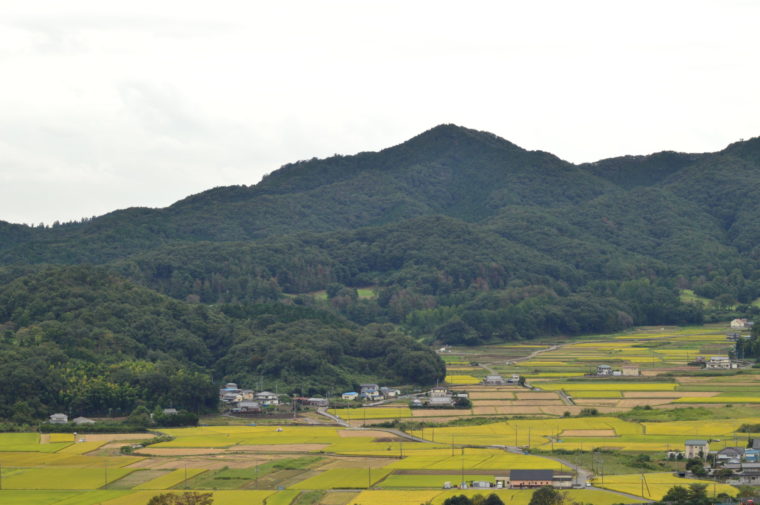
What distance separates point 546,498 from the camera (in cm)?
4959

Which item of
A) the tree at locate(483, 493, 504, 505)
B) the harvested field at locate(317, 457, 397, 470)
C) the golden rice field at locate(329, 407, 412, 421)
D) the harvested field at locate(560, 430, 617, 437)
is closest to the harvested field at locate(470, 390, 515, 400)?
the golden rice field at locate(329, 407, 412, 421)

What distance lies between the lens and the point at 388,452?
65.8 m

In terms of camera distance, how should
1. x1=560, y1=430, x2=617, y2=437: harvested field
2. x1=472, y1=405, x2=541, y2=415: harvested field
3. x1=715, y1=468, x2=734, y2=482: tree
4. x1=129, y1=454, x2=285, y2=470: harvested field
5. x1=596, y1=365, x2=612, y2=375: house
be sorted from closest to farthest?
x1=715, y1=468, x2=734, y2=482: tree → x1=129, y1=454, x2=285, y2=470: harvested field → x1=560, y1=430, x2=617, y2=437: harvested field → x1=472, y1=405, x2=541, y2=415: harvested field → x1=596, y1=365, x2=612, y2=375: house

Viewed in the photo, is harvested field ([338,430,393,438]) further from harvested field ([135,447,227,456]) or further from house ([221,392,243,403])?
house ([221,392,243,403])

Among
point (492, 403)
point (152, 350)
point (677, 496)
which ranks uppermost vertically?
point (152, 350)

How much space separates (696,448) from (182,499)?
78.4ft

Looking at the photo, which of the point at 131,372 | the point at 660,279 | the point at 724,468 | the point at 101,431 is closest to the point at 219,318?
the point at 131,372

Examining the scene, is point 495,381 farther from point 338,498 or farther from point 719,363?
point 338,498

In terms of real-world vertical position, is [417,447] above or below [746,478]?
above

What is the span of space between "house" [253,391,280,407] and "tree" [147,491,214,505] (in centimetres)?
3641

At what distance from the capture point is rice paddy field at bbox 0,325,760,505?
55188mm

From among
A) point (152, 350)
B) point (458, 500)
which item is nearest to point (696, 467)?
point (458, 500)

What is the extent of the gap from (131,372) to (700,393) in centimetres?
3733

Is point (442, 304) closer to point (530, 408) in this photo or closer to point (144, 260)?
point (144, 260)
